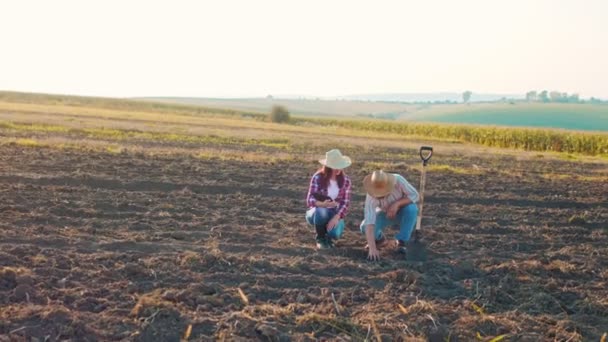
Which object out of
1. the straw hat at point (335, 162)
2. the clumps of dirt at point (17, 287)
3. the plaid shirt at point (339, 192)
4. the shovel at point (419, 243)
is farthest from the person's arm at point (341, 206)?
the clumps of dirt at point (17, 287)

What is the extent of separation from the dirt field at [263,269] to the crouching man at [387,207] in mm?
254

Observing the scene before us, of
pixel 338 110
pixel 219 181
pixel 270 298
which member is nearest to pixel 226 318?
pixel 270 298

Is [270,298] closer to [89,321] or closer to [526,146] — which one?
[89,321]

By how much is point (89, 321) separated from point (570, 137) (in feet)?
115

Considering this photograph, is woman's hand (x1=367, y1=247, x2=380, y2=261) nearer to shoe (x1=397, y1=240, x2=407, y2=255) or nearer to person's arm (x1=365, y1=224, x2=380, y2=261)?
person's arm (x1=365, y1=224, x2=380, y2=261)

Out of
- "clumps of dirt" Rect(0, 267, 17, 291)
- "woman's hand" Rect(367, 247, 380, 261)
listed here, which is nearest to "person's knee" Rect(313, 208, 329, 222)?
"woman's hand" Rect(367, 247, 380, 261)

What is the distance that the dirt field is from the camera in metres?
5.10

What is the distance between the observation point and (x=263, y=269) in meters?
6.61

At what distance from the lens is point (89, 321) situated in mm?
4969

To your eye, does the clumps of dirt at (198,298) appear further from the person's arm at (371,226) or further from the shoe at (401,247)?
the shoe at (401,247)

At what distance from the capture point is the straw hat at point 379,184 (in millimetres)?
7117

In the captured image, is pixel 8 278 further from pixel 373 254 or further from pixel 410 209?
pixel 410 209

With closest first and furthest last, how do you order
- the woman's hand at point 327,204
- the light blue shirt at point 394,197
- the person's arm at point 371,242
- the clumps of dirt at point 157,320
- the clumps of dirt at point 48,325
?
the clumps of dirt at point 48,325
the clumps of dirt at point 157,320
the person's arm at point 371,242
the light blue shirt at point 394,197
the woman's hand at point 327,204

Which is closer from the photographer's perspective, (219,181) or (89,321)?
(89,321)
